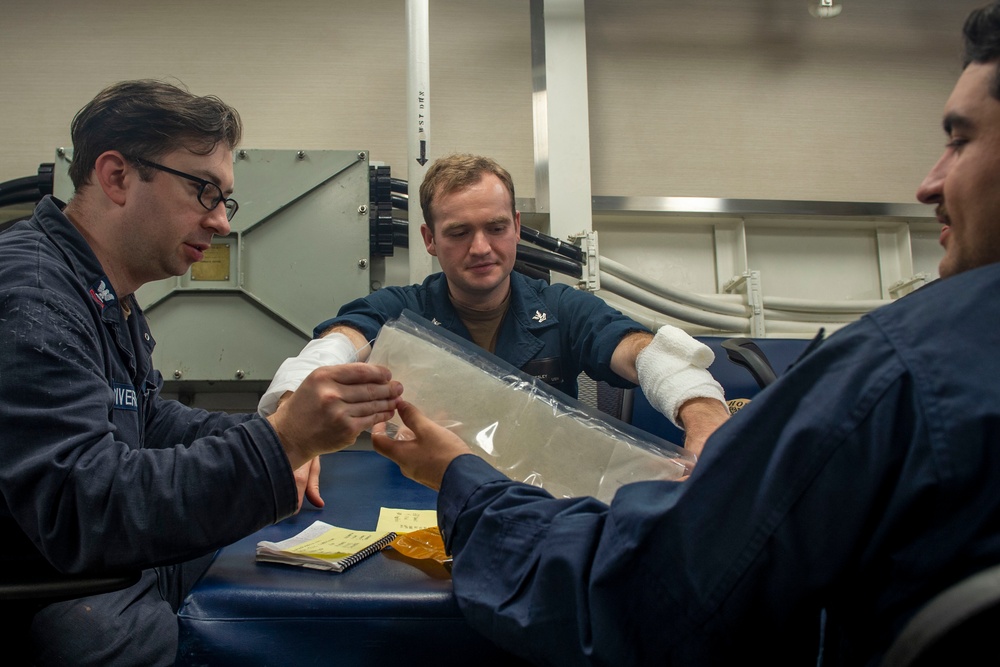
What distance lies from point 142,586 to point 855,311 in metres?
2.62

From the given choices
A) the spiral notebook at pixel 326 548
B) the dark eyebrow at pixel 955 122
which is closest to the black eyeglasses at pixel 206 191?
the spiral notebook at pixel 326 548

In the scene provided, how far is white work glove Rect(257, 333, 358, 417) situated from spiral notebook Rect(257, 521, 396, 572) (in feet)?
0.95

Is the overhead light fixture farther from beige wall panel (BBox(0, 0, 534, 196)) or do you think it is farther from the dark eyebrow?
the dark eyebrow

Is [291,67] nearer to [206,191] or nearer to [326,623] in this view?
[206,191]

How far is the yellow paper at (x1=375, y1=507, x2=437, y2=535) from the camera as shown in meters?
0.96

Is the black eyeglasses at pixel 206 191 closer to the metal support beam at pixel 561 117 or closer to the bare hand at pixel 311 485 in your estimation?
the bare hand at pixel 311 485

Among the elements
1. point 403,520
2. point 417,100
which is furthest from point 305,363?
point 417,100

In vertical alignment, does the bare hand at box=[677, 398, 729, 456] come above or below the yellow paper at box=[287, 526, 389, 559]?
above

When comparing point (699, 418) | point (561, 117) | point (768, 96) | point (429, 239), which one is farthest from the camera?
point (768, 96)

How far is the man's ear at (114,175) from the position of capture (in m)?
1.03

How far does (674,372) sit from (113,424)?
92 cm

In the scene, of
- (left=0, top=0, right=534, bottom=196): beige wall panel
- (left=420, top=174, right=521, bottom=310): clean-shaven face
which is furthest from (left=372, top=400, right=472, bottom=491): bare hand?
(left=0, top=0, right=534, bottom=196): beige wall panel

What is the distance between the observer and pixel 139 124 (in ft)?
3.41

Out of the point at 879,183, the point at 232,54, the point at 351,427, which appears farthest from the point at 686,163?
the point at 351,427
